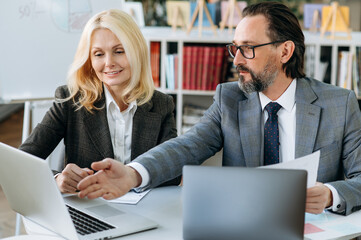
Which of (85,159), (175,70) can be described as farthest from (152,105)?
(175,70)

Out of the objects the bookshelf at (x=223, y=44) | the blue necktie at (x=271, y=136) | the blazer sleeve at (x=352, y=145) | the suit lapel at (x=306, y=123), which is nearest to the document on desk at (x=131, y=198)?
the blue necktie at (x=271, y=136)

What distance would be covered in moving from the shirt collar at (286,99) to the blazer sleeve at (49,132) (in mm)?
817

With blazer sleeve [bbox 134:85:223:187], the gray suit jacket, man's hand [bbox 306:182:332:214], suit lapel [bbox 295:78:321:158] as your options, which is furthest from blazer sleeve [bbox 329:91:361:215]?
blazer sleeve [bbox 134:85:223:187]

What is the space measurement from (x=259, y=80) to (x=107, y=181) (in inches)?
28.4

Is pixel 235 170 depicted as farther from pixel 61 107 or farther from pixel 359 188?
pixel 61 107

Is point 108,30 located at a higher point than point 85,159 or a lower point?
higher

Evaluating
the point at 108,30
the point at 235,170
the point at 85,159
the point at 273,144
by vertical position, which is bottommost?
the point at 85,159

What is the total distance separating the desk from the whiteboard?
4.31ft

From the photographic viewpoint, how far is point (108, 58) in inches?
81.2

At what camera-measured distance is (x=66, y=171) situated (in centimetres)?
165

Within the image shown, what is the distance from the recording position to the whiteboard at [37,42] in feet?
8.73

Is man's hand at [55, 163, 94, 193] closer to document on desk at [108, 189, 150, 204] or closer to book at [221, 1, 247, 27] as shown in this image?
document on desk at [108, 189, 150, 204]

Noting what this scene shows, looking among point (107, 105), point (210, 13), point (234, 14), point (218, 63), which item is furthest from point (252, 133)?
point (210, 13)

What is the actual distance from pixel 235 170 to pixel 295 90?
80 centimetres
